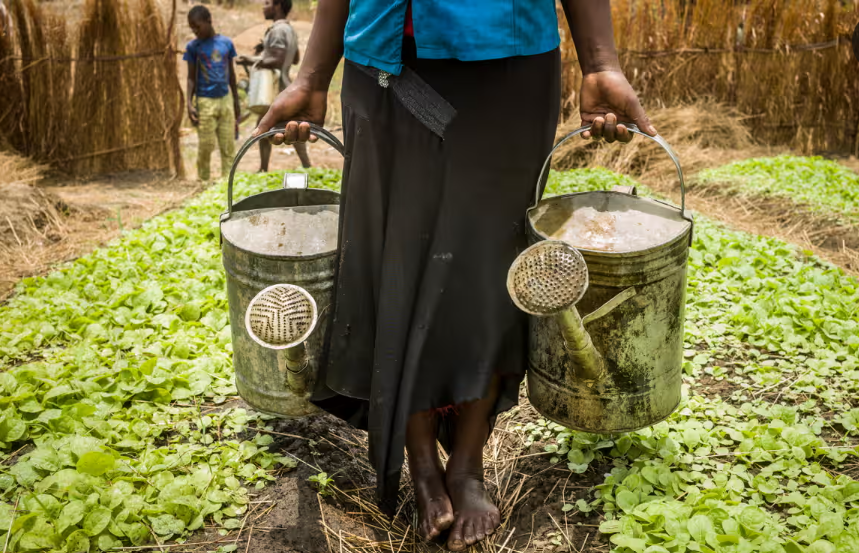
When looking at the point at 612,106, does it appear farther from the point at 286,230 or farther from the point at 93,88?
the point at 93,88

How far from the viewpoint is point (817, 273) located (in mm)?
3867

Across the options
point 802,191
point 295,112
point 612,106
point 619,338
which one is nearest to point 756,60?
point 802,191

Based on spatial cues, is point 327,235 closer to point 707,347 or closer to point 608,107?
point 608,107

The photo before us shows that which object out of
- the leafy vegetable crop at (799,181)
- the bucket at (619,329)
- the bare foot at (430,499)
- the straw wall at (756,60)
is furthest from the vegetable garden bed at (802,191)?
the bare foot at (430,499)

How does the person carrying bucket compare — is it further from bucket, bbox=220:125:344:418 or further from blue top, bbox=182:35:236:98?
bucket, bbox=220:125:344:418

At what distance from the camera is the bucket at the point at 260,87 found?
24.7 ft

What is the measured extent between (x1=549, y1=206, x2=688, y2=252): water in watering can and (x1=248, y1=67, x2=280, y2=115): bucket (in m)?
6.06

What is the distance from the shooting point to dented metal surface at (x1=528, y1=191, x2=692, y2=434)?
6.24ft

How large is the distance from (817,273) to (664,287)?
2.36 metres

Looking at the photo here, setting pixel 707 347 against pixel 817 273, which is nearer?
pixel 707 347

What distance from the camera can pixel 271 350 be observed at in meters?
2.23

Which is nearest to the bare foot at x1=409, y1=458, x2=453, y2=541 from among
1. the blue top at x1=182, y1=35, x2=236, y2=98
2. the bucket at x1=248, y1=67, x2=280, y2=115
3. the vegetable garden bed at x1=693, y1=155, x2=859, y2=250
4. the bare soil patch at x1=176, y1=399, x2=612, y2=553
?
the bare soil patch at x1=176, y1=399, x2=612, y2=553

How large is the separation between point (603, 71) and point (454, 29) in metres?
0.45

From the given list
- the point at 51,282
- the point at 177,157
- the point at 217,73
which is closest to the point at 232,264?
the point at 51,282
